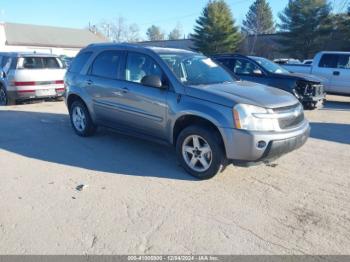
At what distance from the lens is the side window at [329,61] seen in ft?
42.8

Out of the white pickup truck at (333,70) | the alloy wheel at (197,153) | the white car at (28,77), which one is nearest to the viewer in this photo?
the alloy wheel at (197,153)

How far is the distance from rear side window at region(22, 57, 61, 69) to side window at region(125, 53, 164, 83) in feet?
21.6

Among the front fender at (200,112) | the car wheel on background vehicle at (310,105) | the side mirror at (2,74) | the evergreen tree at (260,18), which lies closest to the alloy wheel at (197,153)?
the front fender at (200,112)

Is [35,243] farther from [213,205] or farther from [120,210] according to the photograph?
[213,205]

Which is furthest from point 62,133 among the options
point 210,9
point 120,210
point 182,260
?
point 210,9

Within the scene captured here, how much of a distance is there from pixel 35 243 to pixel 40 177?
5.86 feet

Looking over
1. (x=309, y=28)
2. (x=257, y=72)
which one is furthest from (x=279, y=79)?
(x=309, y=28)

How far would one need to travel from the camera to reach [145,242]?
332 centimetres

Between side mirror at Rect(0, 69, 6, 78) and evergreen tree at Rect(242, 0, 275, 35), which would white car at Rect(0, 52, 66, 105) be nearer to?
side mirror at Rect(0, 69, 6, 78)

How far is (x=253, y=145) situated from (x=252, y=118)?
13.6 inches

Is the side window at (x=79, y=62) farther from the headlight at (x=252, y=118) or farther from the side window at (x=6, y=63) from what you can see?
the side window at (x=6, y=63)

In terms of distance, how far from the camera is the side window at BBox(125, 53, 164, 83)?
213 inches

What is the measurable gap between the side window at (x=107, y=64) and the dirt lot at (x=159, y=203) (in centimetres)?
132

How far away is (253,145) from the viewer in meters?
4.32
